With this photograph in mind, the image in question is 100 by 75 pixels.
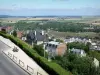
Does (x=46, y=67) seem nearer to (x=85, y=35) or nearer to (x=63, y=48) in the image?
(x=63, y=48)

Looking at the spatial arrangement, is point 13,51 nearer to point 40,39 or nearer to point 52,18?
point 40,39

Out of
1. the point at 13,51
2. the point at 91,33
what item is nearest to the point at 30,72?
the point at 13,51

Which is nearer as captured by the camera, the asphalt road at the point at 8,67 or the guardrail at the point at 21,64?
the asphalt road at the point at 8,67

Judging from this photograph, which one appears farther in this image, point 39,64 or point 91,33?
point 91,33

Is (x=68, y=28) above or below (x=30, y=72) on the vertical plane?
below

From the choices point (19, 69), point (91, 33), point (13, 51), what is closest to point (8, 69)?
point (19, 69)

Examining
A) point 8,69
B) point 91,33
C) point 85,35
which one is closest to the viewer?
point 8,69

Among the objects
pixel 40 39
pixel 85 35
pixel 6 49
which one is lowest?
pixel 85 35

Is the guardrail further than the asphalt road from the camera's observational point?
Yes

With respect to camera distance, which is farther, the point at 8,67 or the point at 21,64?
the point at 21,64

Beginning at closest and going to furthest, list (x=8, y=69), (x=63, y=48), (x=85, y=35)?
(x=8, y=69), (x=63, y=48), (x=85, y=35)
